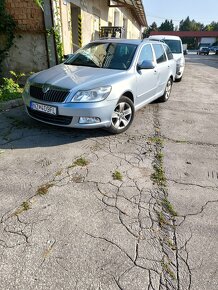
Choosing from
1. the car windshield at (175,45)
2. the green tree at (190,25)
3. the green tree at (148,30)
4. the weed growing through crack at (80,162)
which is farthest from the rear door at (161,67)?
the green tree at (190,25)

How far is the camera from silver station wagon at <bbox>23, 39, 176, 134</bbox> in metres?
3.66

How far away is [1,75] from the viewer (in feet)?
27.1

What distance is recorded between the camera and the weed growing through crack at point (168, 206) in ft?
8.37

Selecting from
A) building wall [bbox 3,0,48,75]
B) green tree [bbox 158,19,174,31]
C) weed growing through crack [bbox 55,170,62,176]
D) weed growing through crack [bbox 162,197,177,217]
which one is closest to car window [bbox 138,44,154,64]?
weed growing through crack [bbox 55,170,62,176]

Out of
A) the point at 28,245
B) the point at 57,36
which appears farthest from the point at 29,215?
the point at 57,36

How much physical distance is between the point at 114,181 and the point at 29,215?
3.68 ft

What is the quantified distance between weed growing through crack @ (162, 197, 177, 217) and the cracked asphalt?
0.04 feet

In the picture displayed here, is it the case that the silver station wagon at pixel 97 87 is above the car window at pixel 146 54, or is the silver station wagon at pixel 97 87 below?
below

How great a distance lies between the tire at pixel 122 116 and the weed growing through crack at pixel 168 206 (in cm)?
185

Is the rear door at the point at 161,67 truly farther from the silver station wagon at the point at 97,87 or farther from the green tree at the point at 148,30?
the green tree at the point at 148,30

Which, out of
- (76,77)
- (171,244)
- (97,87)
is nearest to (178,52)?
(76,77)

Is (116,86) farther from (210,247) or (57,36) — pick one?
(57,36)

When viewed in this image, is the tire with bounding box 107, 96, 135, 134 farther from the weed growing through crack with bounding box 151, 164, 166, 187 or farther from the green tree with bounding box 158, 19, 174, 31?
the green tree with bounding box 158, 19, 174, 31

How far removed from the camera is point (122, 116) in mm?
4312
